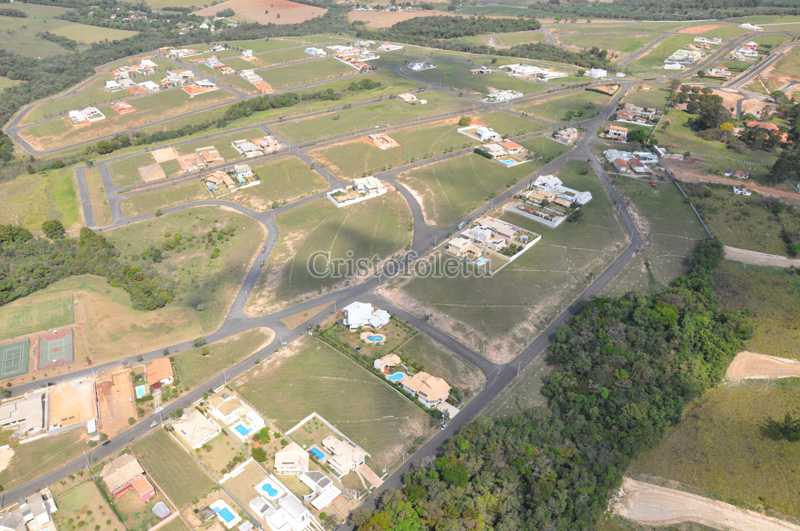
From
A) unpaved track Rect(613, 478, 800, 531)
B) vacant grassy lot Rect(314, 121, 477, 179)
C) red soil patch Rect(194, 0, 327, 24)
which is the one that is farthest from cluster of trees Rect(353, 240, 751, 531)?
red soil patch Rect(194, 0, 327, 24)

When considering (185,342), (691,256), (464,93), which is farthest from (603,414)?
(464,93)

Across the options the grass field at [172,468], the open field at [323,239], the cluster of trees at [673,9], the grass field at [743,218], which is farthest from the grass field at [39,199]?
the cluster of trees at [673,9]

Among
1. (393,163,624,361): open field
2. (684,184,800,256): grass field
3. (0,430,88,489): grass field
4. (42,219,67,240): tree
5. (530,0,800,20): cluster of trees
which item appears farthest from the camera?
(530,0,800,20): cluster of trees

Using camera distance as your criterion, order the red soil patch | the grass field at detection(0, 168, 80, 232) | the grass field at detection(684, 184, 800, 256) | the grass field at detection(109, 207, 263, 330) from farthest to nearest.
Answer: the red soil patch, the grass field at detection(0, 168, 80, 232), the grass field at detection(684, 184, 800, 256), the grass field at detection(109, 207, 263, 330)

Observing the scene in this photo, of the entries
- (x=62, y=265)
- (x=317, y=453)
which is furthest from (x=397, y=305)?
(x=62, y=265)

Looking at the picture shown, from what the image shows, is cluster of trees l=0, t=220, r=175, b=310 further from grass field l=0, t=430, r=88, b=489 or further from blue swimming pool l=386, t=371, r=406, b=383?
blue swimming pool l=386, t=371, r=406, b=383

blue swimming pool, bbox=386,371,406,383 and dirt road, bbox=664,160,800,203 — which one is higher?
dirt road, bbox=664,160,800,203

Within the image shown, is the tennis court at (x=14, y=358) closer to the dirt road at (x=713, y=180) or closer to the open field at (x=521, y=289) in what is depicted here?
the open field at (x=521, y=289)
